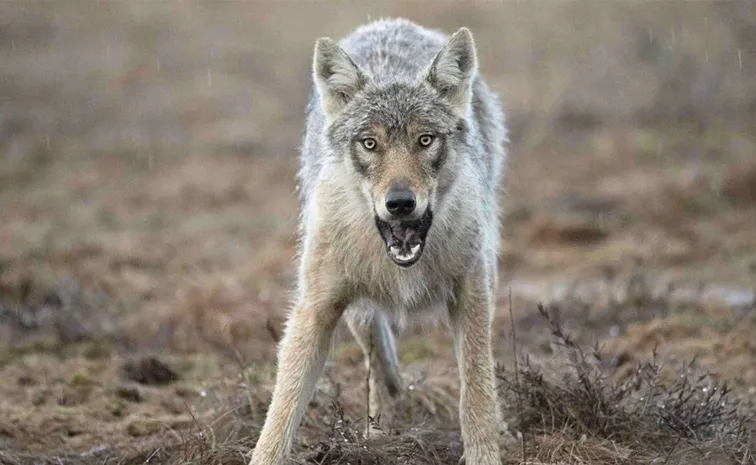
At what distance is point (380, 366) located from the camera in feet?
24.1

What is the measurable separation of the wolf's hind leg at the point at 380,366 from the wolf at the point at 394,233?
77 cm

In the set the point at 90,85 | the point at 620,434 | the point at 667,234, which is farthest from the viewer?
the point at 90,85

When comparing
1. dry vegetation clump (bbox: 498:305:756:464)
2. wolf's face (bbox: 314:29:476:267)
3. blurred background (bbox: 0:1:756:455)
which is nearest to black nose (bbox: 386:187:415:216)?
wolf's face (bbox: 314:29:476:267)

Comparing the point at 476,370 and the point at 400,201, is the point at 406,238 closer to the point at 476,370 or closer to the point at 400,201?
the point at 400,201

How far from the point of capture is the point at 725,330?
9.09m

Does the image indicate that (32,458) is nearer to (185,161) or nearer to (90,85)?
Result: (185,161)

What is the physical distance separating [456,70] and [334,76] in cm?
74

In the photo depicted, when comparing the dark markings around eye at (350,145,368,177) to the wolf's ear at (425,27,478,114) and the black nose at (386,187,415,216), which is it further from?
the wolf's ear at (425,27,478,114)

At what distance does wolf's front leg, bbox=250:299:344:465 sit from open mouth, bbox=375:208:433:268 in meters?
0.63

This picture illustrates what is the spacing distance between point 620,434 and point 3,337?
20.0 feet

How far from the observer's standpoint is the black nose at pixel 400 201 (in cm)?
543

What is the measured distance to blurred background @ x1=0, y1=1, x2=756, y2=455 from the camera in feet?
28.5

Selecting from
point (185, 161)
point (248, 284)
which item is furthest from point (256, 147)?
point (248, 284)

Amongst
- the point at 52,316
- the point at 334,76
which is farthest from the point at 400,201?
the point at 52,316
